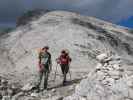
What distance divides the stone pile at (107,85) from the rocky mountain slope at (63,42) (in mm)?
11460

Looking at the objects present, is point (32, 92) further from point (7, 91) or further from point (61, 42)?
point (61, 42)

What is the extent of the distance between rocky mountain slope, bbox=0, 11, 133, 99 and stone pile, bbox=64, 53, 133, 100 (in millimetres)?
11460

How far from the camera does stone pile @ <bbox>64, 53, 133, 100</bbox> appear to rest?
611 inches

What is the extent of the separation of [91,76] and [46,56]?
3.31 m

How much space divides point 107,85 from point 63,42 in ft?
69.9

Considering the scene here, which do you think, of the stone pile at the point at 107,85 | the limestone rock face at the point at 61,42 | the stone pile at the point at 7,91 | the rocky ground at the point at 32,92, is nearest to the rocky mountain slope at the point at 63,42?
the limestone rock face at the point at 61,42

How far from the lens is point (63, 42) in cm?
3731

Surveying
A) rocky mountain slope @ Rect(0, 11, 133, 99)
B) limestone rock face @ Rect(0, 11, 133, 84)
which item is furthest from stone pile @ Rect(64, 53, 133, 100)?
limestone rock face @ Rect(0, 11, 133, 84)

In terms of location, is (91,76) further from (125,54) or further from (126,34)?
(126,34)

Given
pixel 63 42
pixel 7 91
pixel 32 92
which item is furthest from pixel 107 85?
pixel 63 42

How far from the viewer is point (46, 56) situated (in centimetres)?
1997

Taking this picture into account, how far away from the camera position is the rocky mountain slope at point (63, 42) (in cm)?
3378

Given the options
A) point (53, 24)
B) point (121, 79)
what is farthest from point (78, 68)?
point (121, 79)

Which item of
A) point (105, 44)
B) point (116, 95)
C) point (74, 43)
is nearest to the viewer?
point (116, 95)
